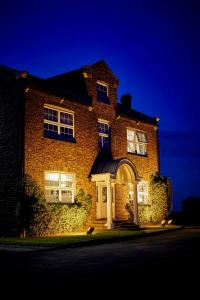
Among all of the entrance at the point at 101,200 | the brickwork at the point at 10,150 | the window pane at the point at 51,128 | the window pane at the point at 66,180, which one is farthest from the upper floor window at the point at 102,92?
the brickwork at the point at 10,150

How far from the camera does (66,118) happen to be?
21.1 meters

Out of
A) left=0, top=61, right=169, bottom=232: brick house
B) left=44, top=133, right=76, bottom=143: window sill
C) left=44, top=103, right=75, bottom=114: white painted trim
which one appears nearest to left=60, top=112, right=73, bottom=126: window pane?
left=0, top=61, right=169, bottom=232: brick house

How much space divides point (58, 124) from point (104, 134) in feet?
14.2

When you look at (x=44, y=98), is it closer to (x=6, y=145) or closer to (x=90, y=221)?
(x=6, y=145)

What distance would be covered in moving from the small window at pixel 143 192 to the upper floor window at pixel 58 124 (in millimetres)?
7574

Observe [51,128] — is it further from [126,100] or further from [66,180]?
[126,100]

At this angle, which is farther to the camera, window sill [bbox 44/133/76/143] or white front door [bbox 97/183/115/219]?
white front door [bbox 97/183/115/219]

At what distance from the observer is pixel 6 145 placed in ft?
62.5

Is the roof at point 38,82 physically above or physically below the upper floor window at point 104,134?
above

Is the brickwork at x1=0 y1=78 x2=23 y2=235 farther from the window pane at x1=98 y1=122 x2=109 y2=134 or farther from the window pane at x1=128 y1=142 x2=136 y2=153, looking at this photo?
the window pane at x1=128 y1=142 x2=136 y2=153

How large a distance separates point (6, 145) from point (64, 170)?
341 cm

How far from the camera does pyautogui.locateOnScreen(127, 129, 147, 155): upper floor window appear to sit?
86.5ft

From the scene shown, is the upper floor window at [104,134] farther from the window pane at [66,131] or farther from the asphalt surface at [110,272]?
the asphalt surface at [110,272]

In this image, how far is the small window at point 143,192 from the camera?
86.0 ft
